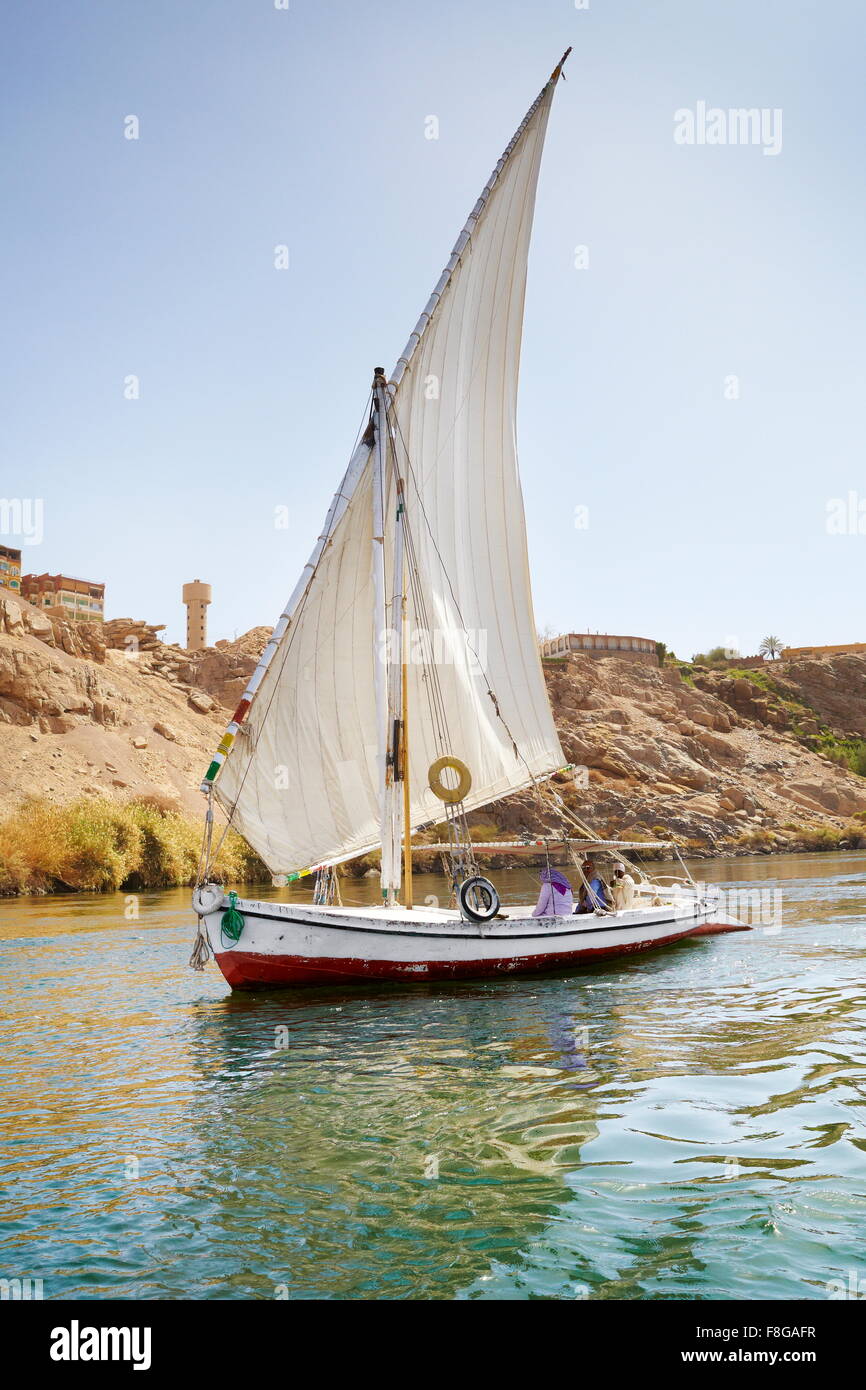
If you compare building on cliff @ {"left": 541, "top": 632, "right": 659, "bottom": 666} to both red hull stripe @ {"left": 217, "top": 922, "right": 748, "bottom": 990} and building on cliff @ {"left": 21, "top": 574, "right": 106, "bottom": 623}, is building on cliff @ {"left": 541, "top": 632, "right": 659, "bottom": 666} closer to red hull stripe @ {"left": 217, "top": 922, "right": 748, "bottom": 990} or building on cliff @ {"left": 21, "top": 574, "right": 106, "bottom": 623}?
building on cliff @ {"left": 21, "top": 574, "right": 106, "bottom": 623}

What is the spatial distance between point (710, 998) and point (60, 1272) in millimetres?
11672

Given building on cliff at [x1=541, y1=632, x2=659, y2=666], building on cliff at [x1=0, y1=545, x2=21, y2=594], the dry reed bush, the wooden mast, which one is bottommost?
the dry reed bush

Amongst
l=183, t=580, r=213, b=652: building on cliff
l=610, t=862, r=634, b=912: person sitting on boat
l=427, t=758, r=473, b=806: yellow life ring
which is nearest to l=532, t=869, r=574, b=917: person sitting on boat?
l=427, t=758, r=473, b=806: yellow life ring

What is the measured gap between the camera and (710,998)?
1577 cm

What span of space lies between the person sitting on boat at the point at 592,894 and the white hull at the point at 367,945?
5.81ft

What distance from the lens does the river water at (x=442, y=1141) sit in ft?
20.2

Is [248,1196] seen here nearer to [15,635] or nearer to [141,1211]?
[141,1211]

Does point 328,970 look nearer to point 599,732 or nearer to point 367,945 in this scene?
point 367,945

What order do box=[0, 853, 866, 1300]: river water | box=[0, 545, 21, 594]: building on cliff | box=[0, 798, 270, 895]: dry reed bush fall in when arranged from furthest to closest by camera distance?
box=[0, 545, 21, 594]: building on cliff → box=[0, 798, 270, 895]: dry reed bush → box=[0, 853, 866, 1300]: river water

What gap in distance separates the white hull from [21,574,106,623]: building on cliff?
86.2 metres

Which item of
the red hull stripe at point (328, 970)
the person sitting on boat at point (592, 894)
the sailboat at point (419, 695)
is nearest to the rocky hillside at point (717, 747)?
the person sitting on boat at point (592, 894)

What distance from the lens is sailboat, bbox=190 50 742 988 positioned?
16.4m

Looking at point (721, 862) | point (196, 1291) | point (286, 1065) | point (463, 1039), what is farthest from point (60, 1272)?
point (721, 862)

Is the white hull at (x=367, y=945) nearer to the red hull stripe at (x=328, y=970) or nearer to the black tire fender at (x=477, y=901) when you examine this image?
the red hull stripe at (x=328, y=970)
